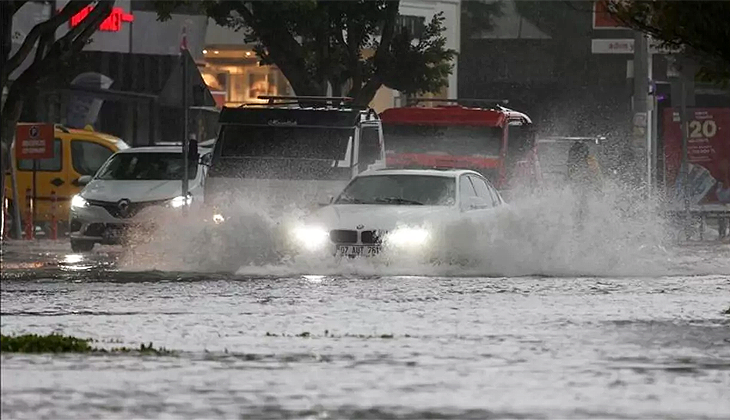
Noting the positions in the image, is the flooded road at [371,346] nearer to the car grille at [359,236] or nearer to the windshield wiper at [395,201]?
the car grille at [359,236]

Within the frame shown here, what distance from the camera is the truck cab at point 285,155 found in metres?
25.8

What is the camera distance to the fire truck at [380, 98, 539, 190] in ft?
107

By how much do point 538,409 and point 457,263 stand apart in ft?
42.7

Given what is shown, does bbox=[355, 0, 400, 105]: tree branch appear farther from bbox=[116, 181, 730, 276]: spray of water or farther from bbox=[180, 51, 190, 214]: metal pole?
bbox=[116, 181, 730, 276]: spray of water

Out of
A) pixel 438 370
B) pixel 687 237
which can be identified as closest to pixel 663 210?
pixel 687 237

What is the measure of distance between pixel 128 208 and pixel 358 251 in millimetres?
7318

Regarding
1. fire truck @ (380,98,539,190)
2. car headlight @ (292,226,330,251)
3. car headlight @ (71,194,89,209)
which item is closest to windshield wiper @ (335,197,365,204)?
car headlight @ (292,226,330,251)

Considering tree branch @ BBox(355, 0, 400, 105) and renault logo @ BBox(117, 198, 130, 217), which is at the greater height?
tree branch @ BBox(355, 0, 400, 105)

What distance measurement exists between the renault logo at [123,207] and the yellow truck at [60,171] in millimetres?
5228

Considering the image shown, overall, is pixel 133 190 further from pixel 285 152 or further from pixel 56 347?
pixel 56 347

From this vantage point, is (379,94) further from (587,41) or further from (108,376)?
(108,376)

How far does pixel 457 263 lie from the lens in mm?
23234

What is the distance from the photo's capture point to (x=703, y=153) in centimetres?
3894

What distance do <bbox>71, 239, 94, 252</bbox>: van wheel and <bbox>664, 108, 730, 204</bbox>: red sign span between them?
1324cm
